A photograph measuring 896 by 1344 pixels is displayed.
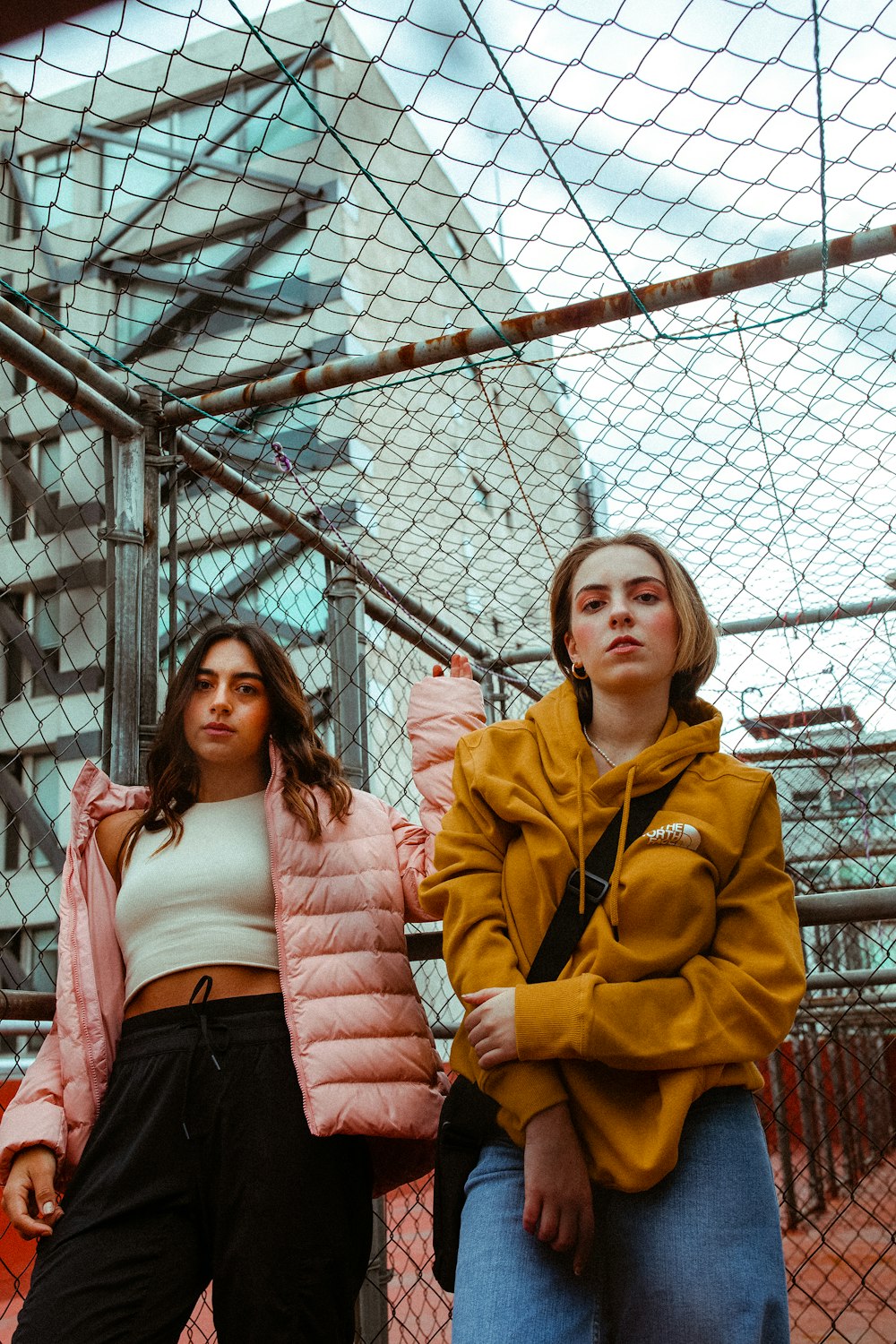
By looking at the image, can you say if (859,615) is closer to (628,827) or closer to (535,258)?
(535,258)

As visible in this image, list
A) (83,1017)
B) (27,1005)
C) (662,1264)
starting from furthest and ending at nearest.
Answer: (27,1005)
(83,1017)
(662,1264)

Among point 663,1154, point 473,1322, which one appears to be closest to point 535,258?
point 663,1154

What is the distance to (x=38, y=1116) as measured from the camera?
1755mm

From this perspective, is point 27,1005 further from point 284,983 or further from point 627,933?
point 627,933

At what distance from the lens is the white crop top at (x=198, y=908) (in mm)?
1803

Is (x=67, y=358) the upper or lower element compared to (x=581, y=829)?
upper

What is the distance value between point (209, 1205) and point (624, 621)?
1.11 meters

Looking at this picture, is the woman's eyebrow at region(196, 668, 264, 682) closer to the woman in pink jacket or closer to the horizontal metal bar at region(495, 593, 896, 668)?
the woman in pink jacket

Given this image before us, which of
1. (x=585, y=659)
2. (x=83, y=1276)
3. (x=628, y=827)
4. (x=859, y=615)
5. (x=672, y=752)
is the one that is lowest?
(x=83, y=1276)

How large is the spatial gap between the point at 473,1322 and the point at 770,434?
2.34 metres

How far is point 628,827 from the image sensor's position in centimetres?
149

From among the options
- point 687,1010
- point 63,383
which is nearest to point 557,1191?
point 687,1010

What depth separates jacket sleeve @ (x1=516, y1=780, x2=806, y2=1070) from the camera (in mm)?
1293

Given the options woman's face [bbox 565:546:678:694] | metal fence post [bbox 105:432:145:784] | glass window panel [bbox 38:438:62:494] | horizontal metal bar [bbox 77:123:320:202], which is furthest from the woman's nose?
glass window panel [bbox 38:438:62:494]
